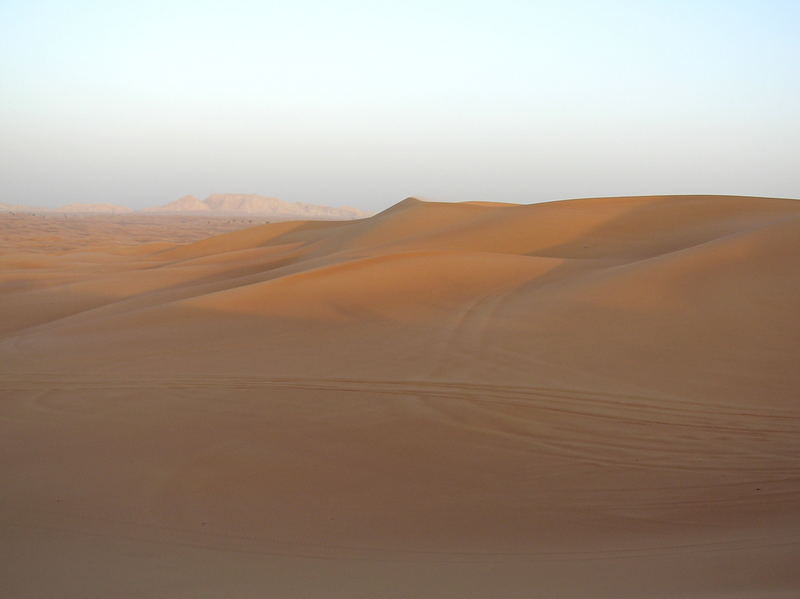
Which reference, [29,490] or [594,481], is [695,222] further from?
[29,490]

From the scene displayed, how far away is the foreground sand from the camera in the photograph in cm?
334

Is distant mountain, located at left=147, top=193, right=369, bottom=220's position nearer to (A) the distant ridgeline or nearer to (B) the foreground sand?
(A) the distant ridgeline

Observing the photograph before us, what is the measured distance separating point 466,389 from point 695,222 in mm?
10794

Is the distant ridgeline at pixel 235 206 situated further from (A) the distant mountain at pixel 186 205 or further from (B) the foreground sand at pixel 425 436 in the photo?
(B) the foreground sand at pixel 425 436

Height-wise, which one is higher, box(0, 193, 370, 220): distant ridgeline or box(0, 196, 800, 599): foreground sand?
box(0, 193, 370, 220): distant ridgeline

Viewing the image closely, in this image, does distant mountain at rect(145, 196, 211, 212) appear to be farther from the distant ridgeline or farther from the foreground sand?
the foreground sand

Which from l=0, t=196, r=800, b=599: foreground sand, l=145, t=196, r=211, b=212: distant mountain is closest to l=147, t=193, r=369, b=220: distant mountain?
l=145, t=196, r=211, b=212: distant mountain

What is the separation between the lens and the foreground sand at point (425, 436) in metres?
3.34

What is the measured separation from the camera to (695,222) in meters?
15.0

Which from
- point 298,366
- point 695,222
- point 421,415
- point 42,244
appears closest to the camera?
point 421,415

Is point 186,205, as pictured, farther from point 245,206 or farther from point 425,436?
point 425,436

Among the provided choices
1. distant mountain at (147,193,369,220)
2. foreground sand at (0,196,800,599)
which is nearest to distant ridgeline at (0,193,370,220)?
distant mountain at (147,193,369,220)

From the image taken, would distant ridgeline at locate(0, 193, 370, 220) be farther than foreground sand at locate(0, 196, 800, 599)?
Yes

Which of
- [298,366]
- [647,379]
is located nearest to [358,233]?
[298,366]
